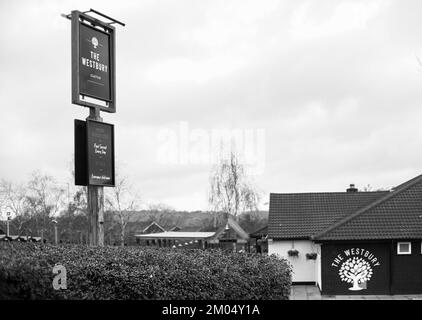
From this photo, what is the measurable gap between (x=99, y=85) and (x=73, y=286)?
18.7 ft

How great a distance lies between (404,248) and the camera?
86.8 feet

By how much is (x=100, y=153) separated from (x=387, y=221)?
1747cm

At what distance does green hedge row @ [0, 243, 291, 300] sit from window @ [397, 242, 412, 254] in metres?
12.8

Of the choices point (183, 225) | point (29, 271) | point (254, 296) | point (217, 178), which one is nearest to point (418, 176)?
point (254, 296)

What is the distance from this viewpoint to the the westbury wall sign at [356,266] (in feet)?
86.9

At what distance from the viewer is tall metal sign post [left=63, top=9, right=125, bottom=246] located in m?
12.8

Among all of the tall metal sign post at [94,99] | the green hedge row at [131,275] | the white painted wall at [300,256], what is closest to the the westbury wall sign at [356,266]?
the white painted wall at [300,256]

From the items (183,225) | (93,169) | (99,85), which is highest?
(99,85)

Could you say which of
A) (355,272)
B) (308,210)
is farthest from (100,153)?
(308,210)

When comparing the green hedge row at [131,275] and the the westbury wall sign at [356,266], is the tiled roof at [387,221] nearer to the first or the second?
the the westbury wall sign at [356,266]

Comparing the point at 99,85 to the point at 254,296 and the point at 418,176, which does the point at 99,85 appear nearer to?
the point at 254,296

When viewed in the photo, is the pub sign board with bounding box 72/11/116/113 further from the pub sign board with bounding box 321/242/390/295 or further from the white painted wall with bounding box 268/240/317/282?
the white painted wall with bounding box 268/240/317/282

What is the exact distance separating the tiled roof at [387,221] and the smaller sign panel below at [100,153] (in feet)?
49.2
